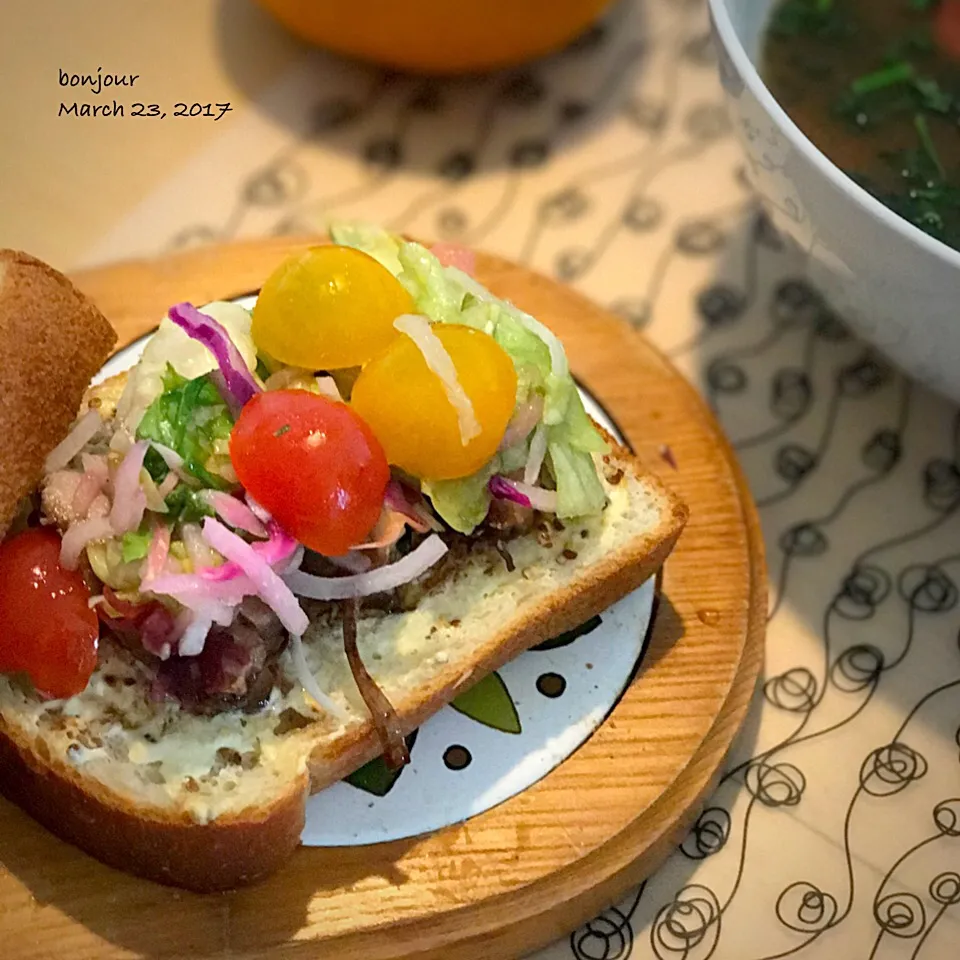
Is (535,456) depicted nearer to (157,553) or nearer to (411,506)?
(411,506)

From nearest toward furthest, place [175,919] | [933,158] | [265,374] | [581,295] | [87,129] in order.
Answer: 1. [175,919]
2. [265,374]
3. [933,158]
4. [581,295]
5. [87,129]

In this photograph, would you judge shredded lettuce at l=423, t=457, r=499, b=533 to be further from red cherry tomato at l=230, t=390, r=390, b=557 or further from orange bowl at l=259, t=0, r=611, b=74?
orange bowl at l=259, t=0, r=611, b=74

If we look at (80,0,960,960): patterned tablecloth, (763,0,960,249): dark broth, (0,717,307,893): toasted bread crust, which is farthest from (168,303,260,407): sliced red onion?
(763,0,960,249): dark broth

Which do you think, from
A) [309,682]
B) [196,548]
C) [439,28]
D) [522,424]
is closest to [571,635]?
[522,424]

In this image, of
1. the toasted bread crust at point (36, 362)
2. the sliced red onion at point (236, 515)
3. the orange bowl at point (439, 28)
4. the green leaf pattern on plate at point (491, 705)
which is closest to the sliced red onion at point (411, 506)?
the sliced red onion at point (236, 515)

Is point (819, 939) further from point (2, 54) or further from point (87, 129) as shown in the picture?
point (2, 54)

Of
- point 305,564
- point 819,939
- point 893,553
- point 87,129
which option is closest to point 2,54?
point 87,129
